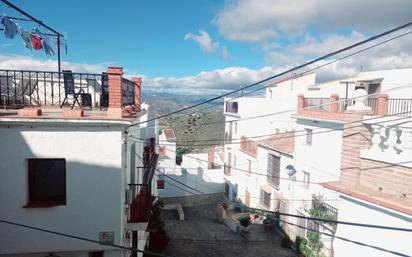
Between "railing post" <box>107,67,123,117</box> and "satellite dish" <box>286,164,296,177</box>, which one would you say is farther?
"satellite dish" <box>286,164,296,177</box>

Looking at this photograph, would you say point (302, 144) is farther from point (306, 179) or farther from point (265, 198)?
point (265, 198)

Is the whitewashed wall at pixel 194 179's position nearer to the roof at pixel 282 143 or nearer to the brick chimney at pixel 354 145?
the roof at pixel 282 143

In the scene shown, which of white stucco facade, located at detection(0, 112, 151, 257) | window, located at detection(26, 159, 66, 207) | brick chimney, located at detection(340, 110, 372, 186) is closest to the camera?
brick chimney, located at detection(340, 110, 372, 186)

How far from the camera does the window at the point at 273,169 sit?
2278 cm

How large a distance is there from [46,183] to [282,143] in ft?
59.7

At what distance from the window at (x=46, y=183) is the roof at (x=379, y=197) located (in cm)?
555

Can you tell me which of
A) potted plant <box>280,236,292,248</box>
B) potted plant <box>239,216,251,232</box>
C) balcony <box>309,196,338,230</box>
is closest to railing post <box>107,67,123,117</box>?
balcony <box>309,196,338,230</box>

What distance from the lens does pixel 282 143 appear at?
2333 cm

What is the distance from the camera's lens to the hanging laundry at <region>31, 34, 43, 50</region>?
993 centimetres

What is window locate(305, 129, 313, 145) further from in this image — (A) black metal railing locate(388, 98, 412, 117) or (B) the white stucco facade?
(B) the white stucco facade

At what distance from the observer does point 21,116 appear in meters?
6.19

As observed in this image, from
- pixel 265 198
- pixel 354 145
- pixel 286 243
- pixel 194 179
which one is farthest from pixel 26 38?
pixel 194 179

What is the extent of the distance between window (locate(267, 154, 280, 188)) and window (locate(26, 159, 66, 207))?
16.7m

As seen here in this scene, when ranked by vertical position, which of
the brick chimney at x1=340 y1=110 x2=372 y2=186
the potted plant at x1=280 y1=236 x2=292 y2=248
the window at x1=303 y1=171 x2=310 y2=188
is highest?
the brick chimney at x1=340 y1=110 x2=372 y2=186
